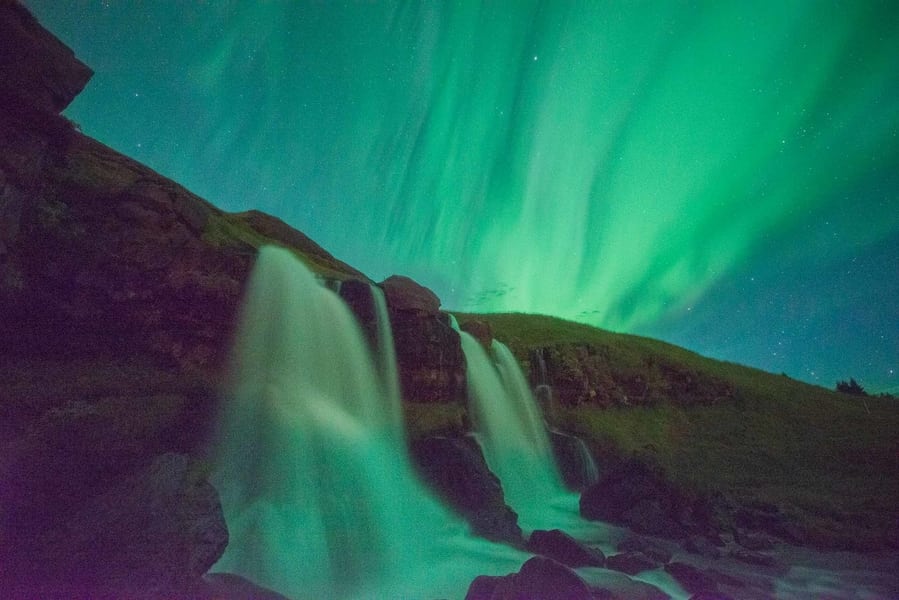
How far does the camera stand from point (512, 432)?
838 inches

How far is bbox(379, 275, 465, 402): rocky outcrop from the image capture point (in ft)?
58.6

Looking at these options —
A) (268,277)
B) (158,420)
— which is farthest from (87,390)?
(268,277)

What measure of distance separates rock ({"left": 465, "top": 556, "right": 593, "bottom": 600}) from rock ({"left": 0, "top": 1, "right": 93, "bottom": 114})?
45.8 feet

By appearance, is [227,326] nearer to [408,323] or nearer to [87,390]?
[87,390]

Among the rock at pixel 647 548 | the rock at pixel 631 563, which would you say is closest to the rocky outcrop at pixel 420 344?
the rock at pixel 647 548

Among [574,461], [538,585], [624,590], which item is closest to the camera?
[538,585]

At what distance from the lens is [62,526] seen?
726 centimetres

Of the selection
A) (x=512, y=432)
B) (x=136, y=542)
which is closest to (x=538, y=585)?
(x=136, y=542)

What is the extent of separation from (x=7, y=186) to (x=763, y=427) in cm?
3742

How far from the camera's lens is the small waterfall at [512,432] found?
18.4 metres

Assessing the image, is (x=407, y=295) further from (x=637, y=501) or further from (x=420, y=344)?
(x=637, y=501)

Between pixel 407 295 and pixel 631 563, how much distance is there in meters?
11.9

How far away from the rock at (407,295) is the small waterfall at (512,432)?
4033 millimetres

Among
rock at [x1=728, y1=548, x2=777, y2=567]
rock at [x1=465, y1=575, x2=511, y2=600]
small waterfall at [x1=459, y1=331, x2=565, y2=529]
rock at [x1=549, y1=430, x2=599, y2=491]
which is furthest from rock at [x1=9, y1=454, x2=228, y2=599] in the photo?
rock at [x1=549, y1=430, x2=599, y2=491]
